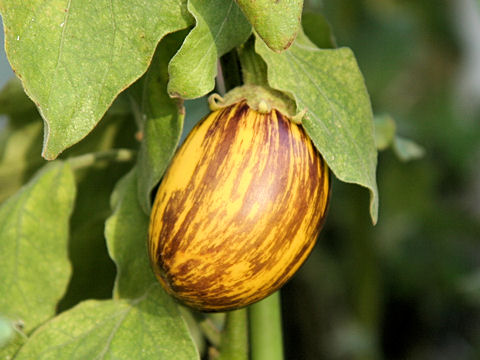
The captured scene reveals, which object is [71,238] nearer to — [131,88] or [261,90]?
[131,88]

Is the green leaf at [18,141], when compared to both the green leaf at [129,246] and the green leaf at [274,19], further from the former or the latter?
the green leaf at [274,19]

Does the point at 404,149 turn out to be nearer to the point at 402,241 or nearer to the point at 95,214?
the point at 95,214

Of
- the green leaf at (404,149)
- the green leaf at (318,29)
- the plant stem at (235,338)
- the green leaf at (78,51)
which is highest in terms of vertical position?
the green leaf at (78,51)

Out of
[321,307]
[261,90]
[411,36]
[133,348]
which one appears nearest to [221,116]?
[261,90]

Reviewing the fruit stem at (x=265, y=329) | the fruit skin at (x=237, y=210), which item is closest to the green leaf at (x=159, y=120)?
the fruit skin at (x=237, y=210)

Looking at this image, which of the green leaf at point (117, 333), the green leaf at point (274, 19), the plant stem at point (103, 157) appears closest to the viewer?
the green leaf at point (274, 19)

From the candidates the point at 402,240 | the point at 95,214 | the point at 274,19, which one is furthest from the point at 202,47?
the point at 402,240
